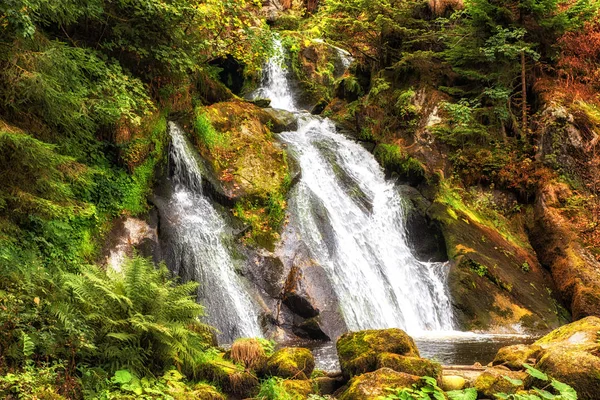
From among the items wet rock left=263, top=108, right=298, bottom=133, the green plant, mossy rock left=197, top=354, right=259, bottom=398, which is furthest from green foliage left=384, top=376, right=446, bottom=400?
wet rock left=263, top=108, right=298, bottom=133

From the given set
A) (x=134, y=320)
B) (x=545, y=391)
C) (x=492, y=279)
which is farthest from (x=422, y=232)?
(x=134, y=320)

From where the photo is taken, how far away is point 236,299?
10.1m

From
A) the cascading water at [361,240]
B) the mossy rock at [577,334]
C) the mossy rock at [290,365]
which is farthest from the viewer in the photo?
the cascading water at [361,240]

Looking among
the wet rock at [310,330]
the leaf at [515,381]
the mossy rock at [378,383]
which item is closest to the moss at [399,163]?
the wet rock at [310,330]

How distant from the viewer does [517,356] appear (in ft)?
19.6

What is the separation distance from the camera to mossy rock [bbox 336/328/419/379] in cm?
564

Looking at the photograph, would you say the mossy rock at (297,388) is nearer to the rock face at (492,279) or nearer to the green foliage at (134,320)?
the green foliage at (134,320)

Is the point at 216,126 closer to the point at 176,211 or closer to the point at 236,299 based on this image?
the point at 176,211

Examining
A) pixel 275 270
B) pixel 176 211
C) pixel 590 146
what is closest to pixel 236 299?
pixel 275 270

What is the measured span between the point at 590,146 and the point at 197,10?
12.7 metres

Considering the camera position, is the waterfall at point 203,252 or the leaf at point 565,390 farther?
the waterfall at point 203,252

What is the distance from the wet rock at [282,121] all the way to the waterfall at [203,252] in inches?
174

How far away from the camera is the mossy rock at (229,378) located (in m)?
5.46

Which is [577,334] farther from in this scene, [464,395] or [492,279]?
[492,279]
